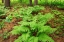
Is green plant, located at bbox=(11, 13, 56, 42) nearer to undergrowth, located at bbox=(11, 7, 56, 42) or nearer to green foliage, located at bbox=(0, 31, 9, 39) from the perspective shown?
undergrowth, located at bbox=(11, 7, 56, 42)

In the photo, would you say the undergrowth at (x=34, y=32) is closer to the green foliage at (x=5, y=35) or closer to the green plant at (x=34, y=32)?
the green plant at (x=34, y=32)

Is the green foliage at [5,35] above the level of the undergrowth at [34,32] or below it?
below

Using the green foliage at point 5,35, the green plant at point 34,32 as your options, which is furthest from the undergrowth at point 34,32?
the green foliage at point 5,35

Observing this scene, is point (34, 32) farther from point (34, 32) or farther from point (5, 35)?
point (5, 35)

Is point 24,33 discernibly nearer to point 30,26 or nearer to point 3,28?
point 30,26

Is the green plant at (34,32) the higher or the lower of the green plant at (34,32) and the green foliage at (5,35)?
the higher

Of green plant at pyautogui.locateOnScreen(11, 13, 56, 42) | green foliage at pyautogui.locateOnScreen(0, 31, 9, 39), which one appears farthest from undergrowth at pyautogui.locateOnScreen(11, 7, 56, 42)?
green foliage at pyautogui.locateOnScreen(0, 31, 9, 39)

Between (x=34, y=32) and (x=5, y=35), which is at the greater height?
(x=34, y=32)

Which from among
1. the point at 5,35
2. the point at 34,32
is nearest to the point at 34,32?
the point at 34,32

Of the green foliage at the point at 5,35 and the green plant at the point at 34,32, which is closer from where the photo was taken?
the green plant at the point at 34,32

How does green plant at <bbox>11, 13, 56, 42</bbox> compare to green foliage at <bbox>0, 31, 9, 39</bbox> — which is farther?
green foliage at <bbox>0, 31, 9, 39</bbox>

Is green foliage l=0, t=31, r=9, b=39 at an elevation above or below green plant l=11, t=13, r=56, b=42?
below

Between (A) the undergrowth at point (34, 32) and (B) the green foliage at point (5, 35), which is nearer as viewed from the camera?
(A) the undergrowth at point (34, 32)

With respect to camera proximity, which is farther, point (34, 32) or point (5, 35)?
point (5, 35)
